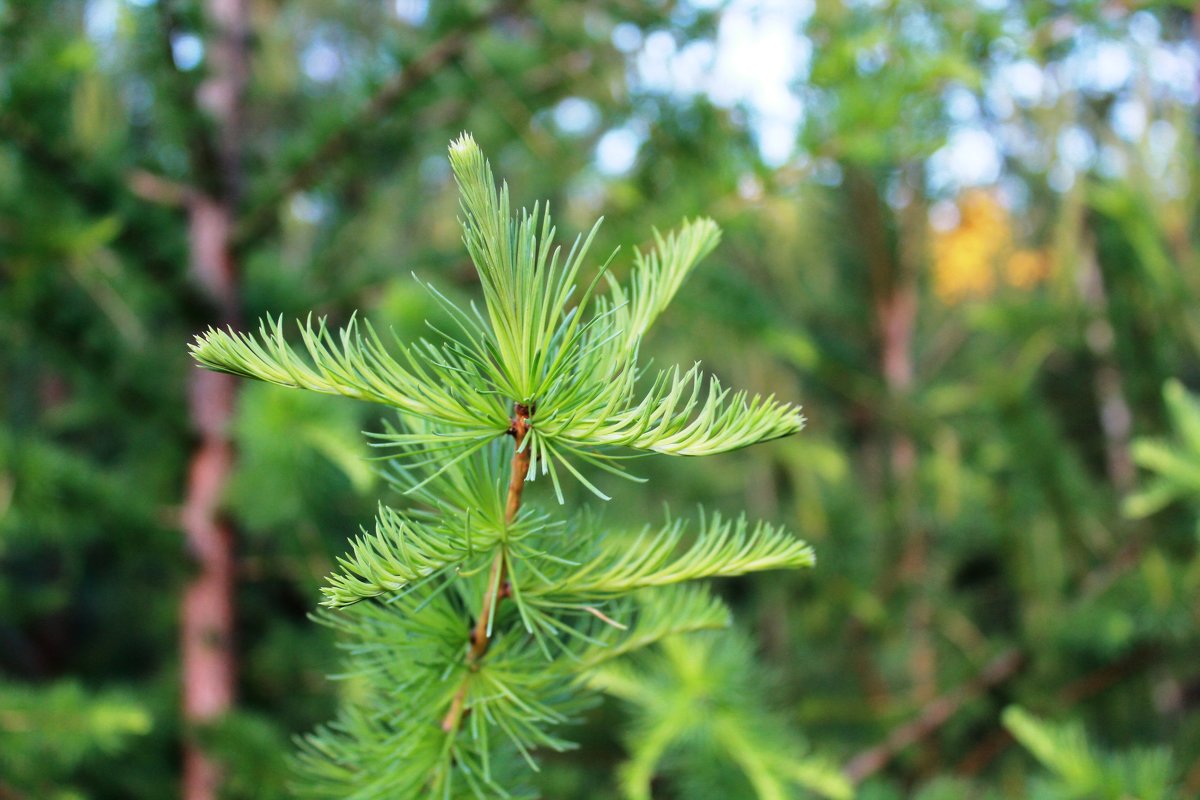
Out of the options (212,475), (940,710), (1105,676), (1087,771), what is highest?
(212,475)

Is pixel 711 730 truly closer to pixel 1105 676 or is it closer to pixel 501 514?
pixel 501 514

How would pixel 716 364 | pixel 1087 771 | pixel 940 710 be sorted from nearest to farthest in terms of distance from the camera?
pixel 1087 771 → pixel 940 710 → pixel 716 364

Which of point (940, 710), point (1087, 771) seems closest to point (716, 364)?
point (940, 710)

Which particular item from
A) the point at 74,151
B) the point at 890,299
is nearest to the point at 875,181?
the point at 890,299

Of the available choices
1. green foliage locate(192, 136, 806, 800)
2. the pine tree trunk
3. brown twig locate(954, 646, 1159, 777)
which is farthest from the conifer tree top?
brown twig locate(954, 646, 1159, 777)

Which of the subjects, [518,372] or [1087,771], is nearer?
Result: [518,372]

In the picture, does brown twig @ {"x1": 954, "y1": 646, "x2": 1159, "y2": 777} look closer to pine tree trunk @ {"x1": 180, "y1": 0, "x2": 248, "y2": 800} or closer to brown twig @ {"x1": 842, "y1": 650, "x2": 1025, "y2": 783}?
brown twig @ {"x1": 842, "y1": 650, "x2": 1025, "y2": 783}

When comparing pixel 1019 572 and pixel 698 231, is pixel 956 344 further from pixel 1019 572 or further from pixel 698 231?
pixel 698 231
